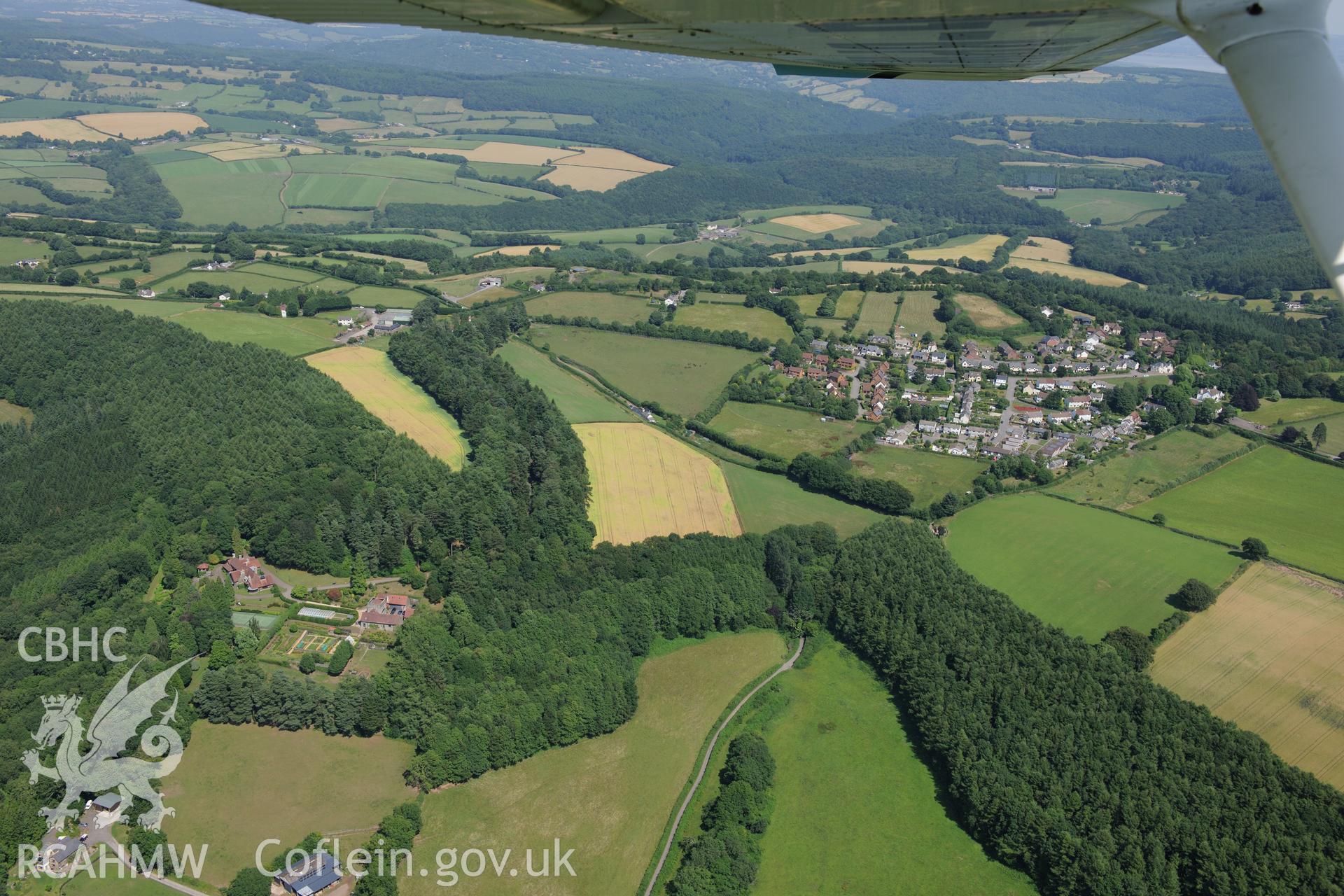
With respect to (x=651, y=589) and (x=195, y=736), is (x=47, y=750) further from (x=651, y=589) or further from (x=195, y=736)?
(x=651, y=589)

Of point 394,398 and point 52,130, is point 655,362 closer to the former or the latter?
point 394,398

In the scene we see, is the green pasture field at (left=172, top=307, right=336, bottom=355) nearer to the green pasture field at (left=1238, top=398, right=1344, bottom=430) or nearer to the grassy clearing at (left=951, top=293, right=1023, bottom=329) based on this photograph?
the grassy clearing at (left=951, top=293, right=1023, bottom=329)

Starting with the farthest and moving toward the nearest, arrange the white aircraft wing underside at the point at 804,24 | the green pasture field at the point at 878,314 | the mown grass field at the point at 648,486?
the green pasture field at the point at 878,314 → the mown grass field at the point at 648,486 → the white aircraft wing underside at the point at 804,24

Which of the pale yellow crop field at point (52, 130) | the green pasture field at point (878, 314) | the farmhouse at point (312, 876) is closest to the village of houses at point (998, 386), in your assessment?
the green pasture field at point (878, 314)

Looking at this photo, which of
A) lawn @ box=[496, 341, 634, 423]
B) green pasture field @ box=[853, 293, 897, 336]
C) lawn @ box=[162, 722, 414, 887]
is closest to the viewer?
lawn @ box=[162, 722, 414, 887]

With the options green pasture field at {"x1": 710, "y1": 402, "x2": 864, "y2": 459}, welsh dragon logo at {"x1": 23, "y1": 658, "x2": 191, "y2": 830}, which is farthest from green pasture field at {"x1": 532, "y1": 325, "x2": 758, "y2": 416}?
welsh dragon logo at {"x1": 23, "y1": 658, "x2": 191, "y2": 830}

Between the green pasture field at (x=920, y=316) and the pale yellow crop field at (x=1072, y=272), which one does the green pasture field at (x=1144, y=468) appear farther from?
the pale yellow crop field at (x=1072, y=272)

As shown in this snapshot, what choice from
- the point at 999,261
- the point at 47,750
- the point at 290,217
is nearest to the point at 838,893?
the point at 47,750
